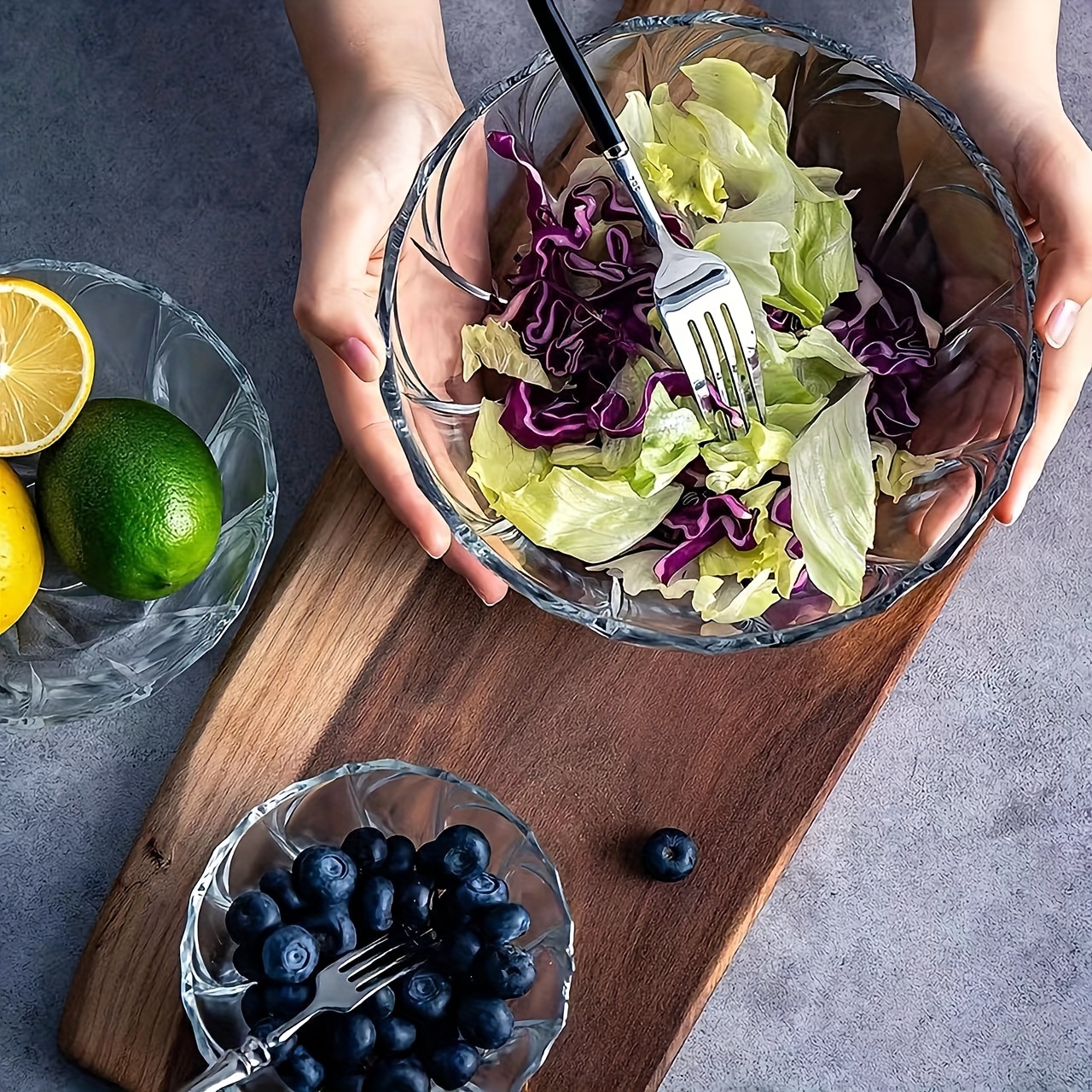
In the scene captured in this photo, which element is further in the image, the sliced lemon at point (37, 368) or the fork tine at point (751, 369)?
the sliced lemon at point (37, 368)

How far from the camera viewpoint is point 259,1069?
3.17 ft

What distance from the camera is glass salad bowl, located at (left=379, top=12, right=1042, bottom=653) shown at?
2.85ft

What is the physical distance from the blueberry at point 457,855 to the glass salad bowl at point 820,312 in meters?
0.24

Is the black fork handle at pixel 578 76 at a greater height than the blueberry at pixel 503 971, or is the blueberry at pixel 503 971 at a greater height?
the black fork handle at pixel 578 76

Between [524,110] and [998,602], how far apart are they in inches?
30.7

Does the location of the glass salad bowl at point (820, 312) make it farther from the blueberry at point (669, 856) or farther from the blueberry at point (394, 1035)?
the blueberry at point (394, 1035)

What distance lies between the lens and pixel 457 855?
0.98 m

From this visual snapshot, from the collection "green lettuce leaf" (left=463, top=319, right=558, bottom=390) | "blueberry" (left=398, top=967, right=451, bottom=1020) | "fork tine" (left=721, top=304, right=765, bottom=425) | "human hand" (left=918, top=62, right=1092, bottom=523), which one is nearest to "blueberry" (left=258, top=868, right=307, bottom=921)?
"blueberry" (left=398, top=967, right=451, bottom=1020)

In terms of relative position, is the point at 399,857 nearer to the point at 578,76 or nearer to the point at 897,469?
the point at 897,469

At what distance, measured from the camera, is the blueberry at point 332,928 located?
96 cm

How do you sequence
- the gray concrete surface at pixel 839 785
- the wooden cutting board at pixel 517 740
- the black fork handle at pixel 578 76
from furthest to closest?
the gray concrete surface at pixel 839 785
the wooden cutting board at pixel 517 740
the black fork handle at pixel 578 76

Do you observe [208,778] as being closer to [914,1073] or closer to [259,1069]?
[259,1069]

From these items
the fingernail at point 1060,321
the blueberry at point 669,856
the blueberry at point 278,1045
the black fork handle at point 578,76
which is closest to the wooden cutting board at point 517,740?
the blueberry at point 669,856

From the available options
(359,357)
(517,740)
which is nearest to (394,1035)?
(517,740)
